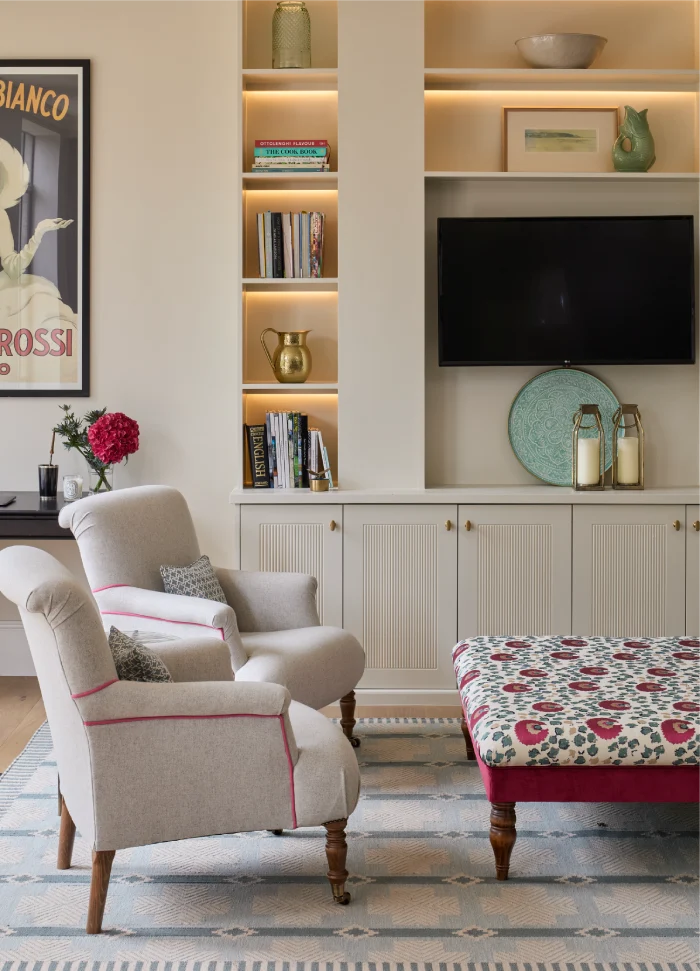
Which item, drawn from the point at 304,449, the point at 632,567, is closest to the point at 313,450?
the point at 304,449

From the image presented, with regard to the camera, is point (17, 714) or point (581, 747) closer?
point (581, 747)

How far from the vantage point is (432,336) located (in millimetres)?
4477

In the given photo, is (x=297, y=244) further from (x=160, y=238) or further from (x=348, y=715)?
(x=348, y=715)

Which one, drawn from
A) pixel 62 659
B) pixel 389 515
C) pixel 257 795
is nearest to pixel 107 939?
pixel 257 795

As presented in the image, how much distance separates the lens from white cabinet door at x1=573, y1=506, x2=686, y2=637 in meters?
4.13

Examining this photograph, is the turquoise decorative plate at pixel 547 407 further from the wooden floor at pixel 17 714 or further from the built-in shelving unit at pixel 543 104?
the wooden floor at pixel 17 714

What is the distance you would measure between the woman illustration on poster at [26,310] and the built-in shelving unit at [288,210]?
2.62 feet

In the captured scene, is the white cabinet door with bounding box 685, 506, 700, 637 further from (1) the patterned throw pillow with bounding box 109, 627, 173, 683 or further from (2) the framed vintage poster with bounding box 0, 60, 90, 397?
(2) the framed vintage poster with bounding box 0, 60, 90, 397

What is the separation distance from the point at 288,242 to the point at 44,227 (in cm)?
110

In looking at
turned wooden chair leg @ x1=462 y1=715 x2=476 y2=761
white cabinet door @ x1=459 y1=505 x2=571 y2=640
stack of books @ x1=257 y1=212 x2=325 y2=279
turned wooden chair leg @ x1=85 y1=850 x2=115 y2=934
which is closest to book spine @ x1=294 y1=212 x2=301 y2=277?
stack of books @ x1=257 y1=212 x2=325 y2=279

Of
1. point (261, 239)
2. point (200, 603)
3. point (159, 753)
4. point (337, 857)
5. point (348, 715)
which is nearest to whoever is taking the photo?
point (159, 753)

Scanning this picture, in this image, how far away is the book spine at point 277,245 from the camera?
425cm

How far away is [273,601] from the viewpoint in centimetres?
365

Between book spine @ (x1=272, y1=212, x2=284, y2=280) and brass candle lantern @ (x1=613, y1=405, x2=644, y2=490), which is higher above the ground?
book spine @ (x1=272, y1=212, x2=284, y2=280)
